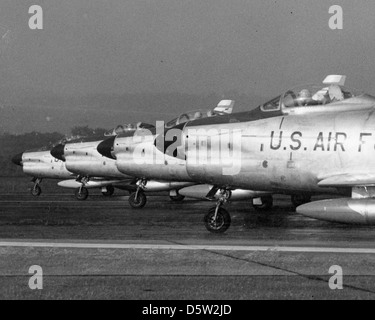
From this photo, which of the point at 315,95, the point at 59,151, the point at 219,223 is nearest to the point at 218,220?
the point at 219,223

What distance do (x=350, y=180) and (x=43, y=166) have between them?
23.2 m

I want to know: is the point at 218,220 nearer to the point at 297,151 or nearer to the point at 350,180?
the point at 297,151

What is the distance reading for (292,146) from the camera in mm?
15648

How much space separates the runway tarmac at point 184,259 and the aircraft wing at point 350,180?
1.00 metres

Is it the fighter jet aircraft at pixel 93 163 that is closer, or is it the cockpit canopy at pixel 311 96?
the cockpit canopy at pixel 311 96

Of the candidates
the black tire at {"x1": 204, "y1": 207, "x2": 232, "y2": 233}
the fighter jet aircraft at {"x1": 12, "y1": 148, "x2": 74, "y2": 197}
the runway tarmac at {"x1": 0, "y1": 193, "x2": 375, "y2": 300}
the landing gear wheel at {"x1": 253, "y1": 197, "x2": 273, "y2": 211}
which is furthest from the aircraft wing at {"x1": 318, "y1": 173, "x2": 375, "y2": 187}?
the fighter jet aircraft at {"x1": 12, "y1": 148, "x2": 74, "y2": 197}

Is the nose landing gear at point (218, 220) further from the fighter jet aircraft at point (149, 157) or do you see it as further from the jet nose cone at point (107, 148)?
the jet nose cone at point (107, 148)

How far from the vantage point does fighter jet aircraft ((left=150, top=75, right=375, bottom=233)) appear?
15.2 metres

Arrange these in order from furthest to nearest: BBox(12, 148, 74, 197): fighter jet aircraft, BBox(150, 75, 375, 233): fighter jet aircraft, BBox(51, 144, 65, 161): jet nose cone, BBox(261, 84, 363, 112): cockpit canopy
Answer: BBox(12, 148, 74, 197): fighter jet aircraft
BBox(51, 144, 65, 161): jet nose cone
BBox(261, 84, 363, 112): cockpit canopy
BBox(150, 75, 375, 233): fighter jet aircraft

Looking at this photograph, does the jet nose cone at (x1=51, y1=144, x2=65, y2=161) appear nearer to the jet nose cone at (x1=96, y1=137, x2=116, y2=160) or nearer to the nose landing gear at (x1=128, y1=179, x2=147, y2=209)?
the jet nose cone at (x1=96, y1=137, x2=116, y2=160)

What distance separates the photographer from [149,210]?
2464 centimetres

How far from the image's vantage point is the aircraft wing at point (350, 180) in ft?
48.2

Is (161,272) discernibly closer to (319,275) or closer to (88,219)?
(319,275)

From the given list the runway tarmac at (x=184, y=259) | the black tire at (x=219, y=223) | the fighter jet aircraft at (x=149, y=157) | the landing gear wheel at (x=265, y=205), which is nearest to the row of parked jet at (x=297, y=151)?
the black tire at (x=219, y=223)
